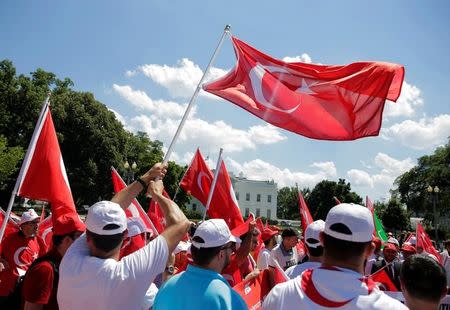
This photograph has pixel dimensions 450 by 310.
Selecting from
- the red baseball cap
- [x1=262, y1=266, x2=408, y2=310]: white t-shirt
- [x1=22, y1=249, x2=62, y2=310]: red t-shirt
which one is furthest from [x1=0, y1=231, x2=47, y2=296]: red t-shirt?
[x1=262, y1=266, x2=408, y2=310]: white t-shirt

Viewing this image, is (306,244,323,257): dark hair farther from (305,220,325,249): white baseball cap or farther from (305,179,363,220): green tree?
(305,179,363,220): green tree

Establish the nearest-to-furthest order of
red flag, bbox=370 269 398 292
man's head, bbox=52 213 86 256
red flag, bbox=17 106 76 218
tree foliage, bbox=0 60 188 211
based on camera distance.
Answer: man's head, bbox=52 213 86 256, red flag, bbox=17 106 76 218, red flag, bbox=370 269 398 292, tree foliage, bbox=0 60 188 211

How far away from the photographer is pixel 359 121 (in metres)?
5.88

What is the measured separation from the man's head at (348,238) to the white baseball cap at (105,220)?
1285mm

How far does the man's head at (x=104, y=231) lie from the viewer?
107 inches

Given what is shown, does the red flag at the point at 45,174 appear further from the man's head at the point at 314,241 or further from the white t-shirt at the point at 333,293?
the white t-shirt at the point at 333,293

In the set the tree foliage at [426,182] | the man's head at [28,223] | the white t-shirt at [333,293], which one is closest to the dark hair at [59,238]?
the white t-shirt at [333,293]

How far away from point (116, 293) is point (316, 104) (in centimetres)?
448

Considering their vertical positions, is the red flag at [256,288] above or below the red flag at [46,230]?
above

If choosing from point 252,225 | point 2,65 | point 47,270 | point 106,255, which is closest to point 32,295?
point 47,270

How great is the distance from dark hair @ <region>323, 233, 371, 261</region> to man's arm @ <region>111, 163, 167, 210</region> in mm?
1687

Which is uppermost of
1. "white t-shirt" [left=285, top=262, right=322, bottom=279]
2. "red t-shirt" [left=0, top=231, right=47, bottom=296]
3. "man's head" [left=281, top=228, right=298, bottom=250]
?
"white t-shirt" [left=285, top=262, right=322, bottom=279]

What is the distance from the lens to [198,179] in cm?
1032

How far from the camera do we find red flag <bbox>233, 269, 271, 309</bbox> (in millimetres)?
4391
